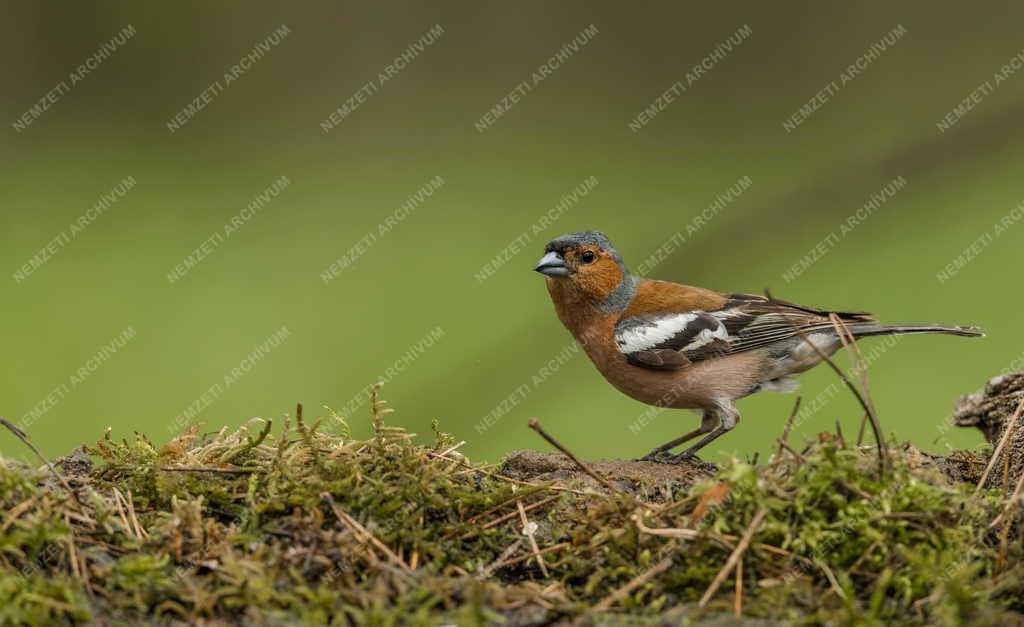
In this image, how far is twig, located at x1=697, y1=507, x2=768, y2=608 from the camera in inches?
116

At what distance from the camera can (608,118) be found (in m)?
14.7

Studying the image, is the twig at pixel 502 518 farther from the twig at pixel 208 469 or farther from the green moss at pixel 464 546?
the twig at pixel 208 469

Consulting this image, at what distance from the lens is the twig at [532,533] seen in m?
3.18

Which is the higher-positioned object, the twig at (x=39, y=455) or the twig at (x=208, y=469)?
the twig at (x=39, y=455)

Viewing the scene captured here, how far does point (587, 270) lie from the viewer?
6.08m

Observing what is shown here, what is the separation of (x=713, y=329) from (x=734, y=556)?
307 centimetres

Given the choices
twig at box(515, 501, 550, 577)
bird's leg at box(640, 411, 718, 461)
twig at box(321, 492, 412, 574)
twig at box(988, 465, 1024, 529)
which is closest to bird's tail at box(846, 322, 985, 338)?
bird's leg at box(640, 411, 718, 461)

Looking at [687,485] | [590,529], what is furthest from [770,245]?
[590,529]

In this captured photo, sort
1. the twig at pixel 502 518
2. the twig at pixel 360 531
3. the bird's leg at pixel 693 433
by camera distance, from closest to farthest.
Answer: the twig at pixel 360 531 < the twig at pixel 502 518 < the bird's leg at pixel 693 433

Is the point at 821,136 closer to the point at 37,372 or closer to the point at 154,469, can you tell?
the point at 37,372

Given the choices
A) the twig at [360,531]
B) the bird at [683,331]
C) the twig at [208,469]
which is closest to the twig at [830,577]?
the twig at [360,531]

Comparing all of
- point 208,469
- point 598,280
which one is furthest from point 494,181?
point 208,469

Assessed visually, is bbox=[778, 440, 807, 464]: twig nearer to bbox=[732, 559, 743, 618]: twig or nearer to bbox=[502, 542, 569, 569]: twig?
bbox=[732, 559, 743, 618]: twig

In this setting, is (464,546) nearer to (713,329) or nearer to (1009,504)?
(1009,504)
